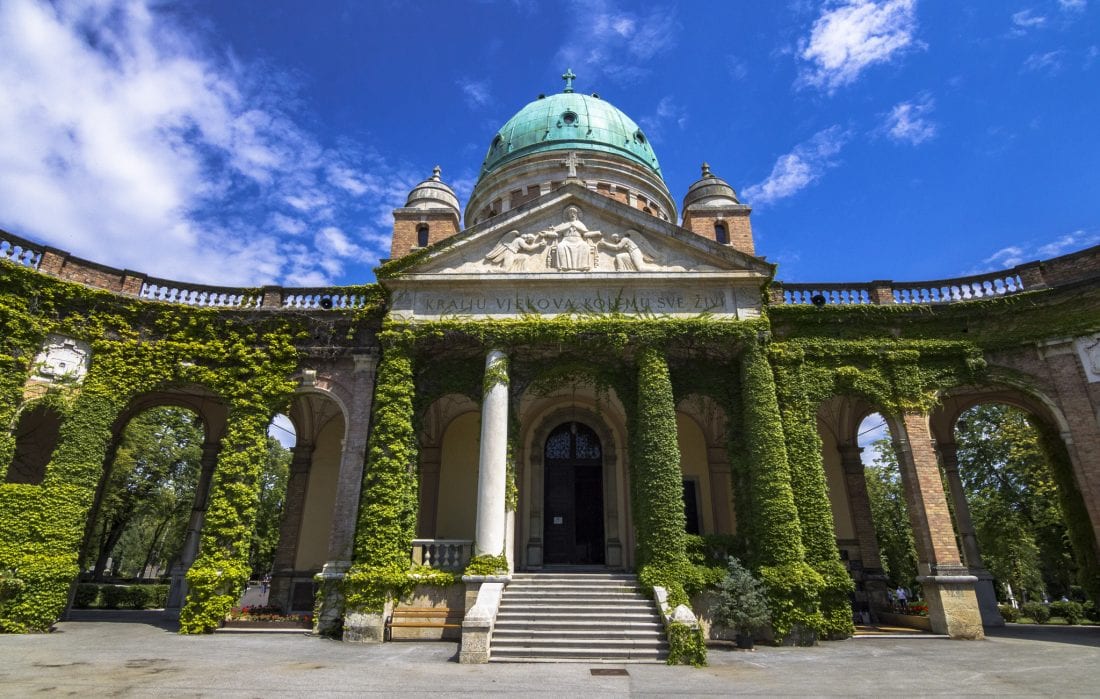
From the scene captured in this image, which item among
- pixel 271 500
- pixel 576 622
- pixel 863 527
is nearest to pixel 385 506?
pixel 576 622

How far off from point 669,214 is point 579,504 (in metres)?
16.3

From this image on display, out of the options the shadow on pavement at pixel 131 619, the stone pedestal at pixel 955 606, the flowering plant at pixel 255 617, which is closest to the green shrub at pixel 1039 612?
the stone pedestal at pixel 955 606

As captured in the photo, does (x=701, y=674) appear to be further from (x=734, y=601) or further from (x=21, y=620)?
(x=21, y=620)

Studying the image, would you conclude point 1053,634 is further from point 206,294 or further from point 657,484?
point 206,294

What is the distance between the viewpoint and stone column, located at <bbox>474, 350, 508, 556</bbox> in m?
14.9

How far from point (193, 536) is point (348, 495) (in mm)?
7484

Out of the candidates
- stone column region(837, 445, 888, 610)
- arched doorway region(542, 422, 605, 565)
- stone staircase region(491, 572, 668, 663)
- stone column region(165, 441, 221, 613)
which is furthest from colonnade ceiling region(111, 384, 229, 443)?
stone column region(837, 445, 888, 610)

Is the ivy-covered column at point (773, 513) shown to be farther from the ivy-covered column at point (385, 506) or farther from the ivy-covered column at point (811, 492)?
the ivy-covered column at point (385, 506)

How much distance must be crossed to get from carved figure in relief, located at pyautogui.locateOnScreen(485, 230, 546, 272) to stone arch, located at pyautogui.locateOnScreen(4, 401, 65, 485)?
14488mm

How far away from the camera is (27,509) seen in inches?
587

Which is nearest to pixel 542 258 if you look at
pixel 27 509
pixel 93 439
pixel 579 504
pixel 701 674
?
pixel 579 504

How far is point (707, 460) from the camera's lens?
21.2 m

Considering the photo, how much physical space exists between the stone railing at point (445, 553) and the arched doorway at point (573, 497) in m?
4.40

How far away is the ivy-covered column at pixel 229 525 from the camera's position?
1490 cm
